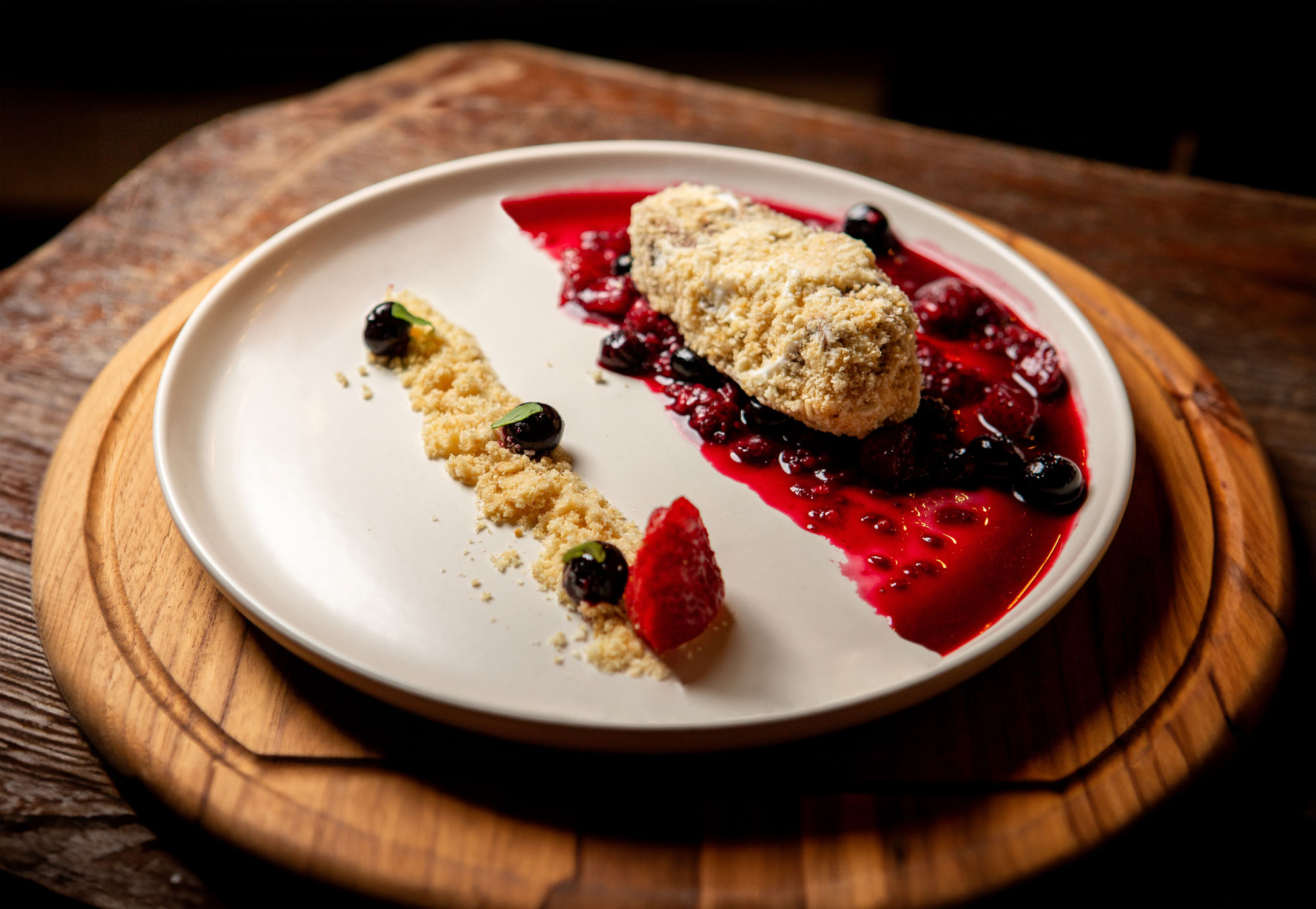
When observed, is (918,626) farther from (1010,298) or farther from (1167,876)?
(1010,298)

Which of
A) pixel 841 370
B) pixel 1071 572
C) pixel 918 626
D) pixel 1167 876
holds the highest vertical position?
pixel 841 370

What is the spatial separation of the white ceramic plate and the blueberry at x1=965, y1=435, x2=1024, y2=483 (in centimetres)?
19

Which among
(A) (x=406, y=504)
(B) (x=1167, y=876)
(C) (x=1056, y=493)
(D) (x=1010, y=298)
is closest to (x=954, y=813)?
(B) (x=1167, y=876)

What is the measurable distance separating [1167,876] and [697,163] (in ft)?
8.00

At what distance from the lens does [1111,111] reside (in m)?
5.93

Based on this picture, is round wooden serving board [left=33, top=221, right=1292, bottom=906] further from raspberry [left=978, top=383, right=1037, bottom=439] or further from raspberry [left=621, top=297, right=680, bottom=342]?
raspberry [left=621, top=297, right=680, bottom=342]

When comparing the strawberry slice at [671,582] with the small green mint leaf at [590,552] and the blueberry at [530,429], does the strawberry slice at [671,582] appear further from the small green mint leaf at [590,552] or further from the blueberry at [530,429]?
the blueberry at [530,429]

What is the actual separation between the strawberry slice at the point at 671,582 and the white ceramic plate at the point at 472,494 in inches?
3.9

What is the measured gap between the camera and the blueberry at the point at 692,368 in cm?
278

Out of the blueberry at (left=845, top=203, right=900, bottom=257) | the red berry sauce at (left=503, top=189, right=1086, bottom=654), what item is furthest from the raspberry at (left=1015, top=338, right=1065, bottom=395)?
→ the blueberry at (left=845, top=203, right=900, bottom=257)

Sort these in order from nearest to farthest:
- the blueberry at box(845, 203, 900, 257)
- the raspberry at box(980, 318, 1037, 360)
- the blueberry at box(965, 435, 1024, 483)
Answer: the blueberry at box(965, 435, 1024, 483)
the raspberry at box(980, 318, 1037, 360)
the blueberry at box(845, 203, 900, 257)

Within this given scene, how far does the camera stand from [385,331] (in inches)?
106

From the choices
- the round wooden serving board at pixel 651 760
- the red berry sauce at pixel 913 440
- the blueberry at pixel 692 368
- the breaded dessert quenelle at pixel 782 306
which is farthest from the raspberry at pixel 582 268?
the round wooden serving board at pixel 651 760

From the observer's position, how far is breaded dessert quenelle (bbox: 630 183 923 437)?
2508mm
